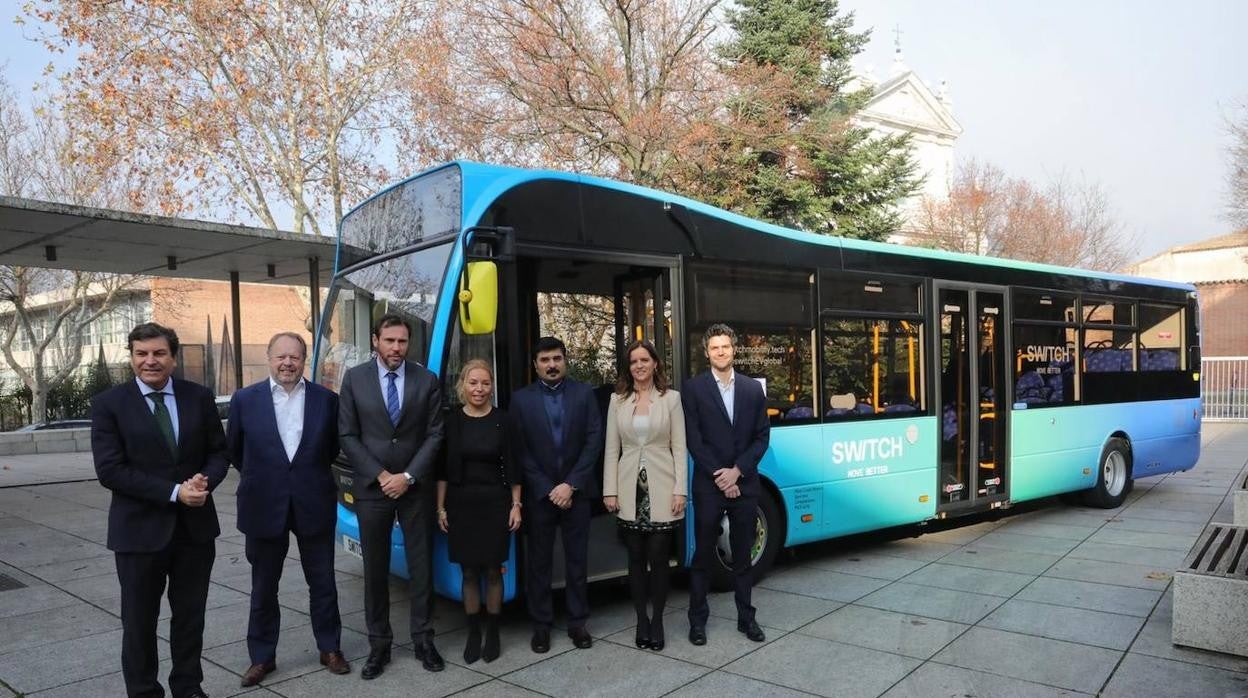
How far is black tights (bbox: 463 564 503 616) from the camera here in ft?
16.3

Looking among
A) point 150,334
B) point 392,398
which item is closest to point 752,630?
point 392,398

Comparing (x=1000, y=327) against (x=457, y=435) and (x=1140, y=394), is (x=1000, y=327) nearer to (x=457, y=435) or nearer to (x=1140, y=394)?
(x=1140, y=394)

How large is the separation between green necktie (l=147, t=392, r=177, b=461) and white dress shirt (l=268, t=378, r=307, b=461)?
543mm

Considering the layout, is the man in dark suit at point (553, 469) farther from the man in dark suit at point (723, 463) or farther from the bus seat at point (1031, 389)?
the bus seat at point (1031, 389)

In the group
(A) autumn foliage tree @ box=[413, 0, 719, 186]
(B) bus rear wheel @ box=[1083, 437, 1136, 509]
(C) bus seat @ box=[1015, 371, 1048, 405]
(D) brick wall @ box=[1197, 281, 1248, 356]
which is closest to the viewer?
(C) bus seat @ box=[1015, 371, 1048, 405]

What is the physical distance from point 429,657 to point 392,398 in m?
1.53

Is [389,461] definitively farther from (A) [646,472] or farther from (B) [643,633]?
(B) [643,633]

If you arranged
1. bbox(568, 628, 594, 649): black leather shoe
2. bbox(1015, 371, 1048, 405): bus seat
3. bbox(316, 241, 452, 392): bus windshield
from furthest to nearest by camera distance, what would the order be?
bbox(1015, 371, 1048, 405): bus seat < bbox(316, 241, 452, 392): bus windshield < bbox(568, 628, 594, 649): black leather shoe

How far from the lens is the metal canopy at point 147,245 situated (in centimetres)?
1052

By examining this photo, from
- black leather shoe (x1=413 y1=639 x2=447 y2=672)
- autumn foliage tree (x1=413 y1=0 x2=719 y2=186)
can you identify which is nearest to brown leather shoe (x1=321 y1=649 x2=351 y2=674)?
black leather shoe (x1=413 y1=639 x2=447 y2=672)

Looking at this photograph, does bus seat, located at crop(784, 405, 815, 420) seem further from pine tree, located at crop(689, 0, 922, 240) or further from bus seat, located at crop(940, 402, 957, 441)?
pine tree, located at crop(689, 0, 922, 240)

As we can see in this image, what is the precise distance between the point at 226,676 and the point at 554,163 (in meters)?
15.5

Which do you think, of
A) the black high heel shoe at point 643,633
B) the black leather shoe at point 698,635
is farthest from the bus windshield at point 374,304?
the black leather shoe at point 698,635

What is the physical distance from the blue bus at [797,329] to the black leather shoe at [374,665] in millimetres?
576
